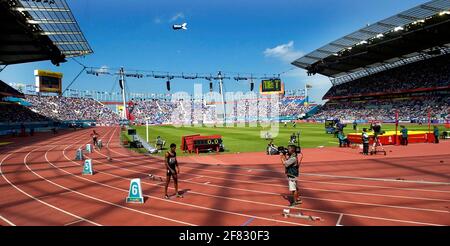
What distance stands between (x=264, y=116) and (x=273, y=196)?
289 feet

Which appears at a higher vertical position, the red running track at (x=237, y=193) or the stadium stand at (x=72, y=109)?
the stadium stand at (x=72, y=109)

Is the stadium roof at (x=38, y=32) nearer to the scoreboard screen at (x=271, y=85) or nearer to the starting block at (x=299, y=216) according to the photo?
the starting block at (x=299, y=216)

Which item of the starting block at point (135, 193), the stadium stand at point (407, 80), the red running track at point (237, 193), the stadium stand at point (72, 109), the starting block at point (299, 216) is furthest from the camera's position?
the stadium stand at point (72, 109)

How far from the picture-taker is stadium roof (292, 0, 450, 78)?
37781mm

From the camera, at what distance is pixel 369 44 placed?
5109 centimetres

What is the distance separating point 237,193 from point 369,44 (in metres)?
50.2

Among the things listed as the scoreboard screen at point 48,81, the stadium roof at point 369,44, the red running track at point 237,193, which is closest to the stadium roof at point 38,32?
the red running track at point 237,193

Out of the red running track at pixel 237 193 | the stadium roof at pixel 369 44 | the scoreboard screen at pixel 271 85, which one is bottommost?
the red running track at pixel 237 193

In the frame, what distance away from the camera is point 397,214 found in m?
7.59

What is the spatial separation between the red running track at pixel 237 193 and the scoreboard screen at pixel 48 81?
66.7 m

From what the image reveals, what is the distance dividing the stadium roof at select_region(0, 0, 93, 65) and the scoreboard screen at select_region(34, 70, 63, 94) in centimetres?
3135

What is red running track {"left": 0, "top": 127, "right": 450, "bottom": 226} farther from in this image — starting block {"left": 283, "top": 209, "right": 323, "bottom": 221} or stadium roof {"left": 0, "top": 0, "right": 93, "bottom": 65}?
stadium roof {"left": 0, "top": 0, "right": 93, "bottom": 65}

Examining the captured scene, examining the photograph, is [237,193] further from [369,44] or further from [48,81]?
[48,81]

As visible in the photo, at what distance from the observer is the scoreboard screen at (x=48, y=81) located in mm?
73919
